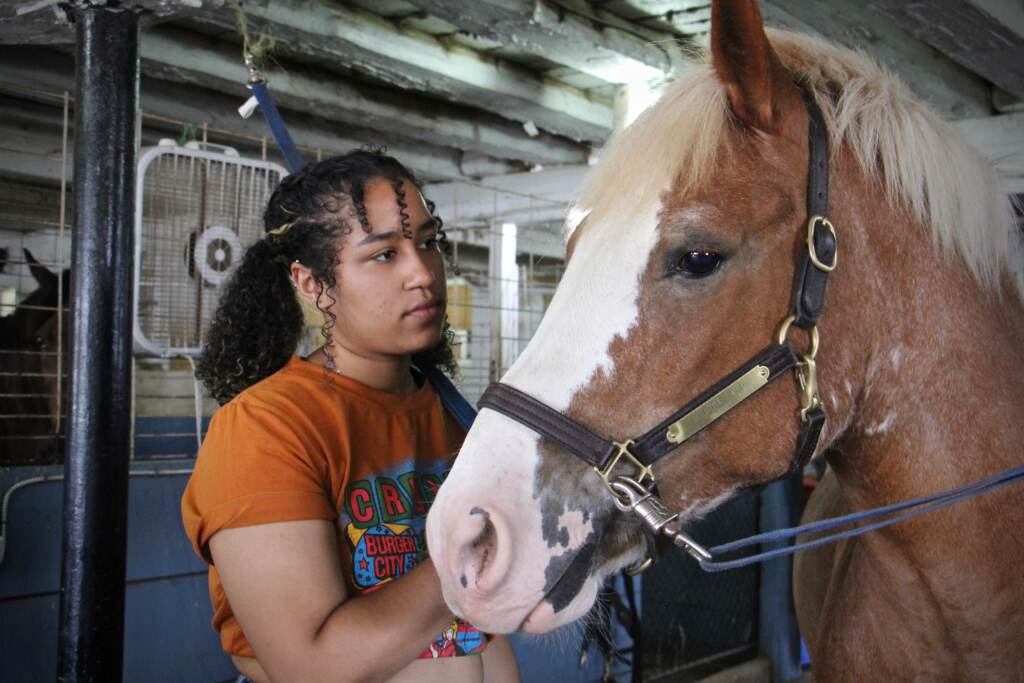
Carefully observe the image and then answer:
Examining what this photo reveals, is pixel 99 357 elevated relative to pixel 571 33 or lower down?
lower down

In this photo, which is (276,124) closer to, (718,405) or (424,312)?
(424,312)

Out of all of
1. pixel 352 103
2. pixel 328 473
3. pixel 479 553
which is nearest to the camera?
pixel 479 553

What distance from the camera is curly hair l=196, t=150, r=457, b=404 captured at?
1.46 m

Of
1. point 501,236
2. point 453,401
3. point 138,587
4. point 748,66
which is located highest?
point 501,236

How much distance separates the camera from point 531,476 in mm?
1077

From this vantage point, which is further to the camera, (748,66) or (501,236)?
(501,236)

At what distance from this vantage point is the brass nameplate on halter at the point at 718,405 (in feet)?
3.69

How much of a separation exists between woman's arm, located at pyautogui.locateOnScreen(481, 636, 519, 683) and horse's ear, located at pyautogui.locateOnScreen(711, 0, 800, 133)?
101 centimetres

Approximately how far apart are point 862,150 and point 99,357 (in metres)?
1.43

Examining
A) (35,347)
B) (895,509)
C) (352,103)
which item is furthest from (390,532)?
(35,347)

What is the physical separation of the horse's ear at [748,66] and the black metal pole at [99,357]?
1184mm

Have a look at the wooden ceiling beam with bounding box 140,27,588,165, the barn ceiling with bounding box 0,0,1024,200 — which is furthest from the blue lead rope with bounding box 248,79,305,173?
the wooden ceiling beam with bounding box 140,27,588,165

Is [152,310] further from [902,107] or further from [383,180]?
[902,107]

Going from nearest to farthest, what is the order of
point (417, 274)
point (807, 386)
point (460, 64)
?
point (807, 386)
point (417, 274)
point (460, 64)
